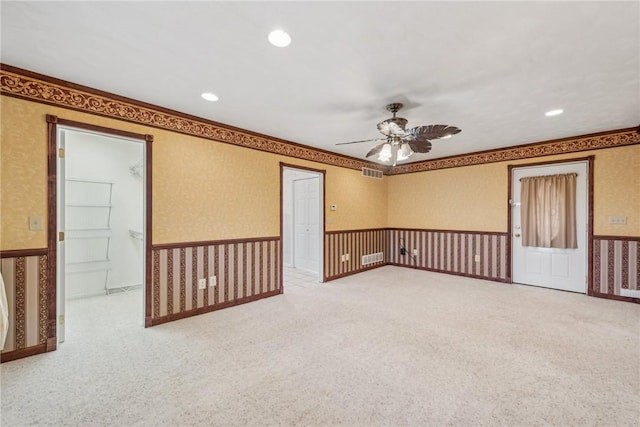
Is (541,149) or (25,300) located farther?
(541,149)

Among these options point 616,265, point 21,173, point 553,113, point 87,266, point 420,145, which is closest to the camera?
point 21,173

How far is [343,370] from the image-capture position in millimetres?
2295

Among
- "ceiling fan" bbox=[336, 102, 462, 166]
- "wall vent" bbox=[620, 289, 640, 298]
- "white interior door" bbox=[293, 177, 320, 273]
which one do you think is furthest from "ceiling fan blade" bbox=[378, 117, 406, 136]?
"wall vent" bbox=[620, 289, 640, 298]

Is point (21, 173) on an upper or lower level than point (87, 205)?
upper

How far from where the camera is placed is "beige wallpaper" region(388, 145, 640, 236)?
13.4 ft

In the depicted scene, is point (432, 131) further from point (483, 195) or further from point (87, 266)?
point (87, 266)

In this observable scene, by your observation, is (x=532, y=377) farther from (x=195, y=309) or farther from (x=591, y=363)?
(x=195, y=309)

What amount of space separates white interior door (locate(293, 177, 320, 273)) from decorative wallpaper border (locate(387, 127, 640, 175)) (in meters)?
2.43

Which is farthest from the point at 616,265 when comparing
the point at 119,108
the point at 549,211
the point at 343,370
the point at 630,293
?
the point at 119,108

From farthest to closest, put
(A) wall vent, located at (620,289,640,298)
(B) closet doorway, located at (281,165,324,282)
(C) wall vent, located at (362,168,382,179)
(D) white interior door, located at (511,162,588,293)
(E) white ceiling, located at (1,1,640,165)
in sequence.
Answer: (C) wall vent, located at (362,168,382,179) → (B) closet doorway, located at (281,165,324,282) → (D) white interior door, located at (511,162,588,293) → (A) wall vent, located at (620,289,640,298) → (E) white ceiling, located at (1,1,640,165)

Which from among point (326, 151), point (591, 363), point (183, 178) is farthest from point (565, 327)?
point (183, 178)

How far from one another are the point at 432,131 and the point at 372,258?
4.18 metres

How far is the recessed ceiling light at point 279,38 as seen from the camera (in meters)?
1.89

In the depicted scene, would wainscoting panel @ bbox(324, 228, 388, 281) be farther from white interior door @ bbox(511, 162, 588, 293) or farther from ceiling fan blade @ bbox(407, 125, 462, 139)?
ceiling fan blade @ bbox(407, 125, 462, 139)
